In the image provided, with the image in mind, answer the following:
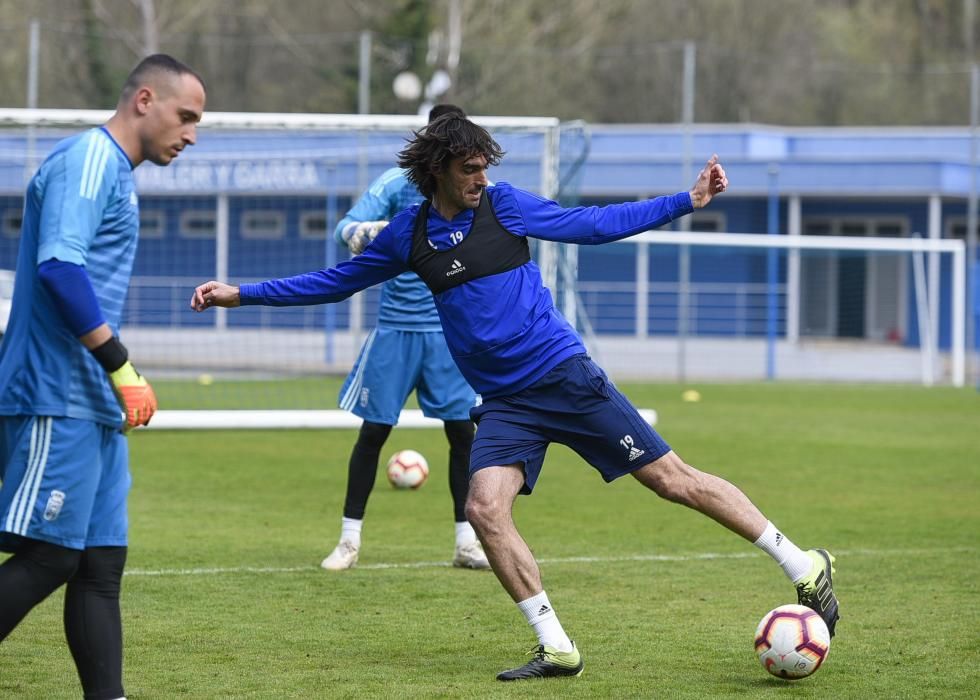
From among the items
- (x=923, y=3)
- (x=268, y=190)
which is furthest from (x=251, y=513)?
(x=923, y=3)

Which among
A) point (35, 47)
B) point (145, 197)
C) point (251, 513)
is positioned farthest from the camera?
point (35, 47)

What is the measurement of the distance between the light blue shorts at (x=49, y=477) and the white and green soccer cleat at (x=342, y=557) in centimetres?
335

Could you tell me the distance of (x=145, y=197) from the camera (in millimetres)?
20234

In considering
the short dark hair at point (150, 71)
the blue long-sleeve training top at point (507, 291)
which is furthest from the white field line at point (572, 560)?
the short dark hair at point (150, 71)

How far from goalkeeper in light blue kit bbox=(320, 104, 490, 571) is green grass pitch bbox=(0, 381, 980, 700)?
0.32 metres

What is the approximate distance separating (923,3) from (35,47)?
34.2m

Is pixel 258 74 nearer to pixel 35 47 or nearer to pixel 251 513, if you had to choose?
pixel 35 47

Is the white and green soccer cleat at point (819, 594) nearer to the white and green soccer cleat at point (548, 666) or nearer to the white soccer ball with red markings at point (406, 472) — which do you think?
the white and green soccer cleat at point (548, 666)

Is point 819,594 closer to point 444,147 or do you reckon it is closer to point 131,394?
point 444,147

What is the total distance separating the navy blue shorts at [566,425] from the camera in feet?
18.4

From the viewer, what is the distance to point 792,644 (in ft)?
17.5

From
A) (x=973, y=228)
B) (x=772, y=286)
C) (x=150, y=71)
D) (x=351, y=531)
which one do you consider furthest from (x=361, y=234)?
(x=973, y=228)

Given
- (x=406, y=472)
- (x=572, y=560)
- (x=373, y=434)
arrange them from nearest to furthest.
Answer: (x=373, y=434), (x=572, y=560), (x=406, y=472)

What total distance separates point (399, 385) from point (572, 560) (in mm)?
1321
